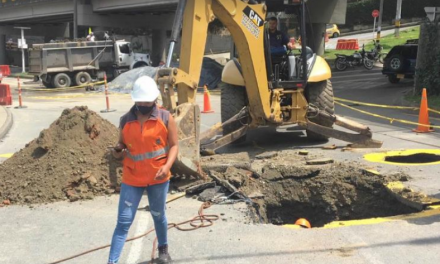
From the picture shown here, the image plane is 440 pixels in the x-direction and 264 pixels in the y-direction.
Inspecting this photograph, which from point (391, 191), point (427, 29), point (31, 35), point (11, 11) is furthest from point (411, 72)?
point (31, 35)

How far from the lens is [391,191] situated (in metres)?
6.21

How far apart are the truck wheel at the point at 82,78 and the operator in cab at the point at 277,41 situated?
22832 mm

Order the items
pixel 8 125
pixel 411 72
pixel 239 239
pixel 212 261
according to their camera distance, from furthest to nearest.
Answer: pixel 411 72 < pixel 8 125 < pixel 239 239 < pixel 212 261

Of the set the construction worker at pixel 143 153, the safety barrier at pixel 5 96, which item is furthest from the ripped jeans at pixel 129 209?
the safety barrier at pixel 5 96

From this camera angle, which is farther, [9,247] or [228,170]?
[228,170]

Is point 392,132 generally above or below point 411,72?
below

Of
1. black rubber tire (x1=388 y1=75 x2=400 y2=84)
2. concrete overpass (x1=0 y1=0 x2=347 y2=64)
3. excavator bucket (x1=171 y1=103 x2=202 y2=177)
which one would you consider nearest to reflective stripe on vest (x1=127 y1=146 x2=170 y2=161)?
excavator bucket (x1=171 y1=103 x2=202 y2=177)

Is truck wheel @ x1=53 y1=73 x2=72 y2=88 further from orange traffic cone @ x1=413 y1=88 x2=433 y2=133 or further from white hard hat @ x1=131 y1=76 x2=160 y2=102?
white hard hat @ x1=131 y1=76 x2=160 y2=102

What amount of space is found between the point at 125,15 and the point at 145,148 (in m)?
40.0

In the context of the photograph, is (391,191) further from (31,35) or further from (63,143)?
(31,35)

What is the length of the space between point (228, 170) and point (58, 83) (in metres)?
24.6

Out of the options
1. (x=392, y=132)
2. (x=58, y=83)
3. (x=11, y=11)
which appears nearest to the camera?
(x=392, y=132)

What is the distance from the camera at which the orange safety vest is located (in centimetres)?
395

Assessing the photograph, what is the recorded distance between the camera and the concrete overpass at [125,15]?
3169 centimetres
